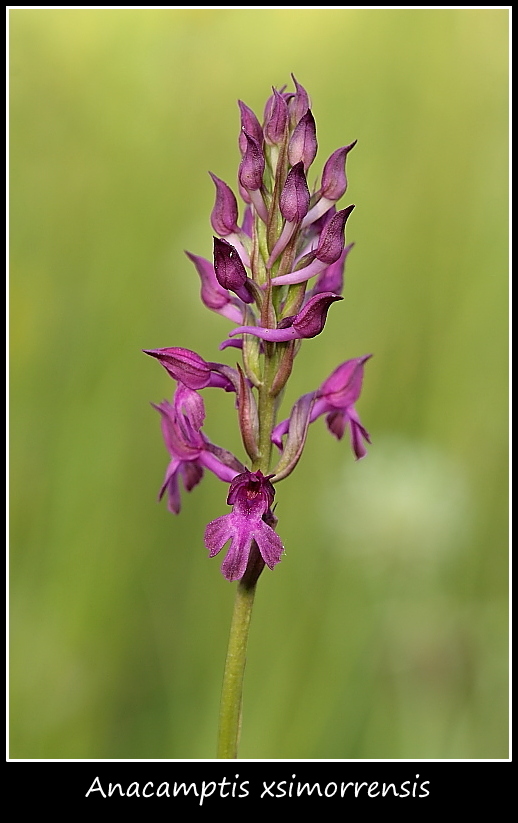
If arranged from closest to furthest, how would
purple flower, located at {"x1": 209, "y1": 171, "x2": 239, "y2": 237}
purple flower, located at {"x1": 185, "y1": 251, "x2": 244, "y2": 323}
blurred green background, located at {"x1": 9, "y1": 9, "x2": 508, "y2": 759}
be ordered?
purple flower, located at {"x1": 209, "y1": 171, "x2": 239, "y2": 237} < purple flower, located at {"x1": 185, "y1": 251, "x2": 244, "y2": 323} < blurred green background, located at {"x1": 9, "y1": 9, "x2": 508, "y2": 759}

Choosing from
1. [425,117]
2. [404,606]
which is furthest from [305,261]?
[425,117]

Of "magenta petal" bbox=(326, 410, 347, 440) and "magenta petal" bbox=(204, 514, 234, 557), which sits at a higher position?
"magenta petal" bbox=(326, 410, 347, 440)

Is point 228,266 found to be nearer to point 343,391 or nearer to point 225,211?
point 225,211

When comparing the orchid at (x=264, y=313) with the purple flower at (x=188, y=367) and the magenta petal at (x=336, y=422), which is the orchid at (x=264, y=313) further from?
the magenta petal at (x=336, y=422)

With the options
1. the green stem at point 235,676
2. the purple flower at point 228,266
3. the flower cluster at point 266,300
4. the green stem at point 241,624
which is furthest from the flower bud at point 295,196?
the green stem at point 235,676

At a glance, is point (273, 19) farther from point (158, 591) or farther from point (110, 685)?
point (110, 685)

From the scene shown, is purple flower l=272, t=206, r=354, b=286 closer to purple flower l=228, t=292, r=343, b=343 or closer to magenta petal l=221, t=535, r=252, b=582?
purple flower l=228, t=292, r=343, b=343

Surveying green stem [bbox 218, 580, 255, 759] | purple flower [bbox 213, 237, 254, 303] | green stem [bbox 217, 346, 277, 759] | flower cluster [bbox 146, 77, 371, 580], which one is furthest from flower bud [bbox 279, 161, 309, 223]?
green stem [bbox 218, 580, 255, 759]

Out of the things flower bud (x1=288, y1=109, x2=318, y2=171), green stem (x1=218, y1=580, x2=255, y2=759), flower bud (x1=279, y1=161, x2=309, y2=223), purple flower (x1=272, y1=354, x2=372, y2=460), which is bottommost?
green stem (x1=218, y1=580, x2=255, y2=759)
